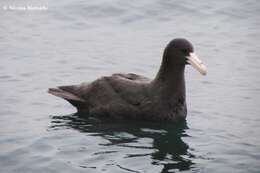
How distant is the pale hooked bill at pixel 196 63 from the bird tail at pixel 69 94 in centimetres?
174

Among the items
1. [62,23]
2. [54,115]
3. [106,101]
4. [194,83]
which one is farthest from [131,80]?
[62,23]

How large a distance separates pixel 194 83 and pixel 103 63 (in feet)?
6.46

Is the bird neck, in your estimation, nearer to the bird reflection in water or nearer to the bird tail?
the bird reflection in water

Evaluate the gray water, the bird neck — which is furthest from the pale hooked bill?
the gray water

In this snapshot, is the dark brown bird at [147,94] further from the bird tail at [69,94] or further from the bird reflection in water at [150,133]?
the bird reflection in water at [150,133]

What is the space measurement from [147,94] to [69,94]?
1309 mm

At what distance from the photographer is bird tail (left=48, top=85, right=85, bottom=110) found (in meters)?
13.1

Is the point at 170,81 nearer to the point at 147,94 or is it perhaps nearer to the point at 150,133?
the point at 147,94

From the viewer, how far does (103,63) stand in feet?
52.3

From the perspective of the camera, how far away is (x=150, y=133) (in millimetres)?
12156

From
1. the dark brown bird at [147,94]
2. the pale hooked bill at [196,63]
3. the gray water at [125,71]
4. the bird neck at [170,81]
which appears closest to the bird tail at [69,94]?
the dark brown bird at [147,94]

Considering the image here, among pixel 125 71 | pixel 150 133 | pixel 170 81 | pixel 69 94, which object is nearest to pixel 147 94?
pixel 170 81

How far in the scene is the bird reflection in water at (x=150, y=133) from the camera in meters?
11.0

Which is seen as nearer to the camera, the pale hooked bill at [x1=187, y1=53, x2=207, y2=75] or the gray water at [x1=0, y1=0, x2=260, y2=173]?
the gray water at [x1=0, y1=0, x2=260, y2=173]
